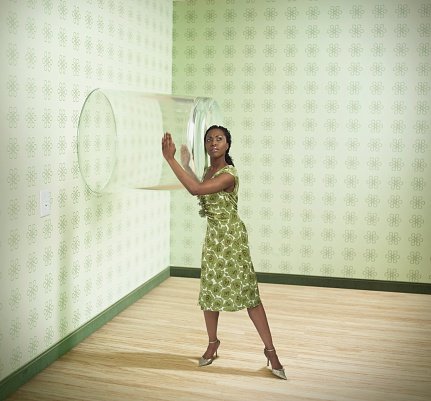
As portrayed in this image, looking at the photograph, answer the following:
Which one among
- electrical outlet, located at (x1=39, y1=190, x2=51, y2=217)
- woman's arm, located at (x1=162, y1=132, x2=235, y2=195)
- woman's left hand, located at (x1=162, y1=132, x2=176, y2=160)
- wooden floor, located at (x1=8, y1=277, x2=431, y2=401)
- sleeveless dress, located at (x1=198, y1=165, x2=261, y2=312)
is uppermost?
woman's left hand, located at (x1=162, y1=132, x2=176, y2=160)

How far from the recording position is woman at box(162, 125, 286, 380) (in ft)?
9.32

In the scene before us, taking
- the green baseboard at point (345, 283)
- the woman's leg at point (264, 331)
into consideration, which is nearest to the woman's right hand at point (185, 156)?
the woman's leg at point (264, 331)

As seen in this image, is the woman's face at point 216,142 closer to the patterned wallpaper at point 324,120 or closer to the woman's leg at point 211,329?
the woman's leg at point 211,329

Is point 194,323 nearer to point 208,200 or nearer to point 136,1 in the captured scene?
point 208,200

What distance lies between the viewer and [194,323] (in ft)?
12.4

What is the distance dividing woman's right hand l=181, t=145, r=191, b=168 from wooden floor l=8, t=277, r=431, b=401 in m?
1.03

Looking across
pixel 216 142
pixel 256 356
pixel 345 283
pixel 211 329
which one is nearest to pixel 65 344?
pixel 211 329

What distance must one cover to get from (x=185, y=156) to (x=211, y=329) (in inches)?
34.8

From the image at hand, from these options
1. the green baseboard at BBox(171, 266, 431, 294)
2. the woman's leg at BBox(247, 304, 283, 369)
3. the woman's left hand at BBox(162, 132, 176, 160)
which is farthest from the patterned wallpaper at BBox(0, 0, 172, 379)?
the green baseboard at BBox(171, 266, 431, 294)

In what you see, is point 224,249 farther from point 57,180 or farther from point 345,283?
point 345,283

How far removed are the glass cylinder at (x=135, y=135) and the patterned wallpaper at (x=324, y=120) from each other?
5.50 feet

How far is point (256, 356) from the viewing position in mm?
3197

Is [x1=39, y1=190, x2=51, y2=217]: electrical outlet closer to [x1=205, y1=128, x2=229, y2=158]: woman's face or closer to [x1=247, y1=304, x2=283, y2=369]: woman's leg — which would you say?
[x1=205, y1=128, x2=229, y2=158]: woman's face

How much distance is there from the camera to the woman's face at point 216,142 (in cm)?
282
